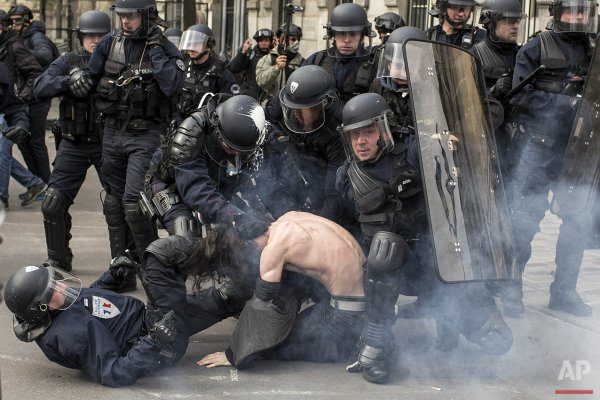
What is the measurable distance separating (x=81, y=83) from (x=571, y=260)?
2974 millimetres

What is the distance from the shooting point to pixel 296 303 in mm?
4980

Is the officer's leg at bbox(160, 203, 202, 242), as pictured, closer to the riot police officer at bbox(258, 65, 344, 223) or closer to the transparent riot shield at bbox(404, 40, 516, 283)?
the riot police officer at bbox(258, 65, 344, 223)

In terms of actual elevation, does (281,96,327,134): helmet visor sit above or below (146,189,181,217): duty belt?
above

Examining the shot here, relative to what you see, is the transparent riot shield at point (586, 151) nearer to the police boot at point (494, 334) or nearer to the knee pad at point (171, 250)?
the police boot at point (494, 334)

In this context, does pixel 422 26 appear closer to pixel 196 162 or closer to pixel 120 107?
pixel 120 107

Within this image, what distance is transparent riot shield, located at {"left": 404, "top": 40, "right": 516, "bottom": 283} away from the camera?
456 centimetres

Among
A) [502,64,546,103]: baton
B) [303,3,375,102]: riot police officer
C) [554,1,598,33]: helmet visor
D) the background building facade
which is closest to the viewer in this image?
[502,64,546,103]: baton

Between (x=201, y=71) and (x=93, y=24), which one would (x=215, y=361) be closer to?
(x=93, y=24)

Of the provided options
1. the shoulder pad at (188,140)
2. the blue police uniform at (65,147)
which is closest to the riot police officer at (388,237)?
the shoulder pad at (188,140)

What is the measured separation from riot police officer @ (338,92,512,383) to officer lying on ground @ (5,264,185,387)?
0.91 m

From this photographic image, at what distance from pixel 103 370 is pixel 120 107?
2.14 meters

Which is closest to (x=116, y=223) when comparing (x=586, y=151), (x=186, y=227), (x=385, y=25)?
(x=186, y=227)

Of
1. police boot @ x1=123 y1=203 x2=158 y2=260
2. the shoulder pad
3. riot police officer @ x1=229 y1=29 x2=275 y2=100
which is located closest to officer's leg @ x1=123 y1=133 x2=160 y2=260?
police boot @ x1=123 y1=203 x2=158 y2=260

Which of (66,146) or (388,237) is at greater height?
(388,237)
